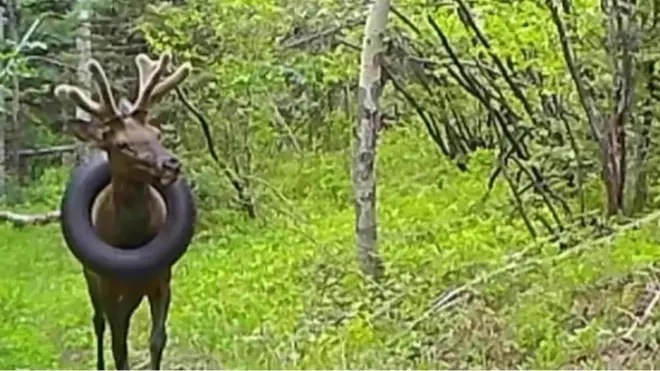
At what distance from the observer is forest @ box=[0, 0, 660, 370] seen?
23.0 ft

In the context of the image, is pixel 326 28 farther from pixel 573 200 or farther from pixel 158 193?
pixel 158 193

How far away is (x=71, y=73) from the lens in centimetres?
1410

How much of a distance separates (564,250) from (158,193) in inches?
159

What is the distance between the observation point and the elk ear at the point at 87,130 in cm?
413

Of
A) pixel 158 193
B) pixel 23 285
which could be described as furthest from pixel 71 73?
pixel 158 193

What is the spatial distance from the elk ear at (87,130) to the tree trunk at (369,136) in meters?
3.82

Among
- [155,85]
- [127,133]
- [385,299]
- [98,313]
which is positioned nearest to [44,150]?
[385,299]

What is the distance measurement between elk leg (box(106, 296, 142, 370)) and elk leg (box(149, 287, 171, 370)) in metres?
0.06

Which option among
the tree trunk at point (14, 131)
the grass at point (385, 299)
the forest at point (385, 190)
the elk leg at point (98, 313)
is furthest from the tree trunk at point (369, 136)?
the tree trunk at point (14, 131)

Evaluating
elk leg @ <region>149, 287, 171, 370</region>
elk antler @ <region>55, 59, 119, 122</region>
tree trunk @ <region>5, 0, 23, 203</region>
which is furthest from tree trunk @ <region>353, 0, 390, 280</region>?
tree trunk @ <region>5, 0, 23, 203</region>

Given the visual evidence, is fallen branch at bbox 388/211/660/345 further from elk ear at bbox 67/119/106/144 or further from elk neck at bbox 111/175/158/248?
elk ear at bbox 67/119/106/144

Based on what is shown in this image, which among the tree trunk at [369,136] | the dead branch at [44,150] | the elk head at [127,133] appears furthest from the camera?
the dead branch at [44,150]

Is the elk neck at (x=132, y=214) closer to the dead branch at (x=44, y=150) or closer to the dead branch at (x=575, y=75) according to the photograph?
the dead branch at (x=575, y=75)

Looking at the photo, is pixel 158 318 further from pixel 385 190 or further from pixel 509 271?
pixel 385 190
